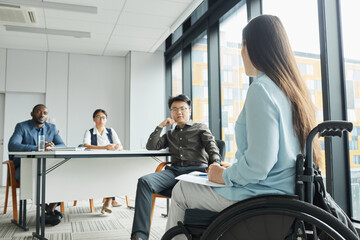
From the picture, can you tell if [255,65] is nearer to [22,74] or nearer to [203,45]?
[203,45]

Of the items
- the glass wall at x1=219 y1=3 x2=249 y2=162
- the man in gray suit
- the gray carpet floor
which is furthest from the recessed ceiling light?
the gray carpet floor

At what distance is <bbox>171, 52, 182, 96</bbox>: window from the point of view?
6109mm

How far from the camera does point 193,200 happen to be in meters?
1.11

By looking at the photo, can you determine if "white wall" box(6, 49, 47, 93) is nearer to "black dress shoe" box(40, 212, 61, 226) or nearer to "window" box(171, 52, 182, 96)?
"window" box(171, 52, 182, 96)

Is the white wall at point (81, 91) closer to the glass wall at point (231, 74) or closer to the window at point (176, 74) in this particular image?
the window at point (176, 74)

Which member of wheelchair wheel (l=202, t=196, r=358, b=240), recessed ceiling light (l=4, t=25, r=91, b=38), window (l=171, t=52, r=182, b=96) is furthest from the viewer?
window (l=171, t=52, r=182, b=96)

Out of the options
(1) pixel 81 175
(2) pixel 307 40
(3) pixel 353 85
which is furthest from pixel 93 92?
(3) pixel 353 85

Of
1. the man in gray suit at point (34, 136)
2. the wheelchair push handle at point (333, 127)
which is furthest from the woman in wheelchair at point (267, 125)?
the man in gray suit at point (34, 136)

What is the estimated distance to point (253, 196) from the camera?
38.6 inches

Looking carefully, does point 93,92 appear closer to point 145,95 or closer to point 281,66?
point 145,95

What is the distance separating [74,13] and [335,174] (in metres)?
3.95

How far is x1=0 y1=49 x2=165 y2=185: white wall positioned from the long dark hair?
5.40 meters

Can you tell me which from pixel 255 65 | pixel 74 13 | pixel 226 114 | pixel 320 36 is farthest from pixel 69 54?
pixel 255 65

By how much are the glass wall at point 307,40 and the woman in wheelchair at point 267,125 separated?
163cm
